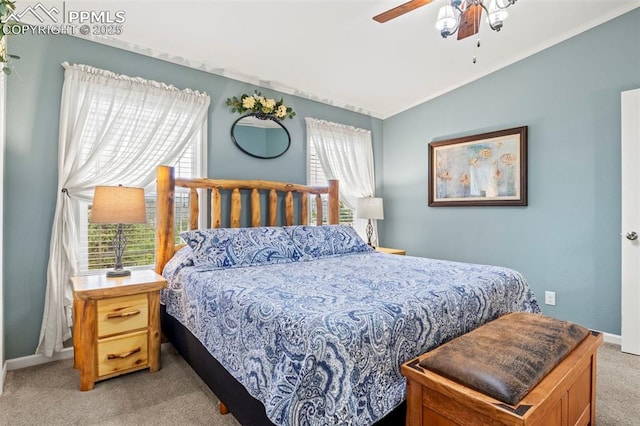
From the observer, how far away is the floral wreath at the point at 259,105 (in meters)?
3.41

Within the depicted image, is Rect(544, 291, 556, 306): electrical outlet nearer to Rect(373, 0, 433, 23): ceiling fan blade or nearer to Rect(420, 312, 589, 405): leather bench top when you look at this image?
Rect(420, 312, 589, 405): leather bench top

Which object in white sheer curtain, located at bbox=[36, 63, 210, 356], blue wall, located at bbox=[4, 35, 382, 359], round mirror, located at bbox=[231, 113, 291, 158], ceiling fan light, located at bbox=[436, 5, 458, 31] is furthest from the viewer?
round mirror, located at bbox=[231, 113, 291, 158]

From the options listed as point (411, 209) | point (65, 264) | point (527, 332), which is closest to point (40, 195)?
point (65, 264)

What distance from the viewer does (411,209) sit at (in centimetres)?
455

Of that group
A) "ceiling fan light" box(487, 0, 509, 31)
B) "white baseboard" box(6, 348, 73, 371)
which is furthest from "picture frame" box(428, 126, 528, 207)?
"white baseboard" box(6, 348, 73, 371)

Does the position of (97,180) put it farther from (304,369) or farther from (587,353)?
(587,353)

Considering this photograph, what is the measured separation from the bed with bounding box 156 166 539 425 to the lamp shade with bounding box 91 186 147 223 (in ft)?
1.31

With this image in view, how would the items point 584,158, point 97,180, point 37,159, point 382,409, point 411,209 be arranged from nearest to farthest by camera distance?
point 382,409
point 37,159
point 97,180
point 584,158
point 411,209

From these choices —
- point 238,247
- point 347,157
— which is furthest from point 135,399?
point 347,157

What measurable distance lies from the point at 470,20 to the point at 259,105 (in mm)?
2063

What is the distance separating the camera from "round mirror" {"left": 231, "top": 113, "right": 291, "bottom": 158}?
137 inches

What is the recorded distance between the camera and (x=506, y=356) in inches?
53.9

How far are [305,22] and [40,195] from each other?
7.89 feet

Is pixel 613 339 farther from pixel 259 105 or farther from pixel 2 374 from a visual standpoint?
pixel 2 374
